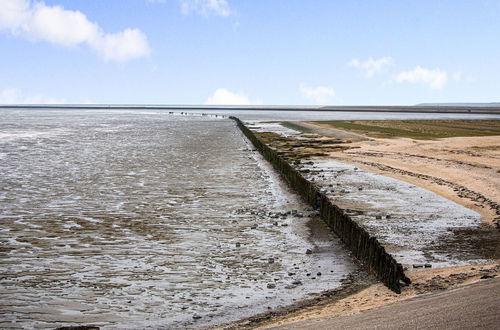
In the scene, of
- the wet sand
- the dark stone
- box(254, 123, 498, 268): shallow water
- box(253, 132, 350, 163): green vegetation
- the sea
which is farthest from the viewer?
box(253, 132, 350, 163): green vegetation

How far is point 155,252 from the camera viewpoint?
628 inches

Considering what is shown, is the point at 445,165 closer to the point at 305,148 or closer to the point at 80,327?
the point at 305,148

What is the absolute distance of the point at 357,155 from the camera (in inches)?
1651

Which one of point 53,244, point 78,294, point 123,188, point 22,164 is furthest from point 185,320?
point 22,164

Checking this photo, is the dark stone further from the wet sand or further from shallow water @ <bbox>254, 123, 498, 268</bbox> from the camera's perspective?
the wet sand

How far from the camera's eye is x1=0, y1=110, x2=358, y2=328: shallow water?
465 inches

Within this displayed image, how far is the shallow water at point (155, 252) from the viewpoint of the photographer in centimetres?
1181

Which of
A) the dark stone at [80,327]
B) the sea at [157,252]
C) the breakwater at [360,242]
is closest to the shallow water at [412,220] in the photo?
the breakwater at [360,242]

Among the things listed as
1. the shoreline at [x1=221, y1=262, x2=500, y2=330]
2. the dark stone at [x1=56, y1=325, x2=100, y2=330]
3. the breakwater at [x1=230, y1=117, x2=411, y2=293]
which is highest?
the breakwater at [x1=230, y1=117, x2=411, y2=293]

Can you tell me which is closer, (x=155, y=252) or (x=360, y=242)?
(x=360, y=242)

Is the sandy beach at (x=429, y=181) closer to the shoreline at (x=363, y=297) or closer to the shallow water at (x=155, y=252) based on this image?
the shoreline at (x=363, y=297)

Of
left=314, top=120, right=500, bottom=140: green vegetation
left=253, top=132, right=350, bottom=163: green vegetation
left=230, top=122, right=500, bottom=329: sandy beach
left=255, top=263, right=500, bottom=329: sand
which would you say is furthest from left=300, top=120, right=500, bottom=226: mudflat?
left=314, top=120, right=500, bottom=140: green vegetation

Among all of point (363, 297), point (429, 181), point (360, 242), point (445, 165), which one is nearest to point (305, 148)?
point (445, 165)

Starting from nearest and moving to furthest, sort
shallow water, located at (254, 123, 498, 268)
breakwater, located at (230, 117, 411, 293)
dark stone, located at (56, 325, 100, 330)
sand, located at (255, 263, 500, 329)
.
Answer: dark stone, located at (56, 325, 100, 330) → sand, located at (255, 263, 500, 329) → breakwater, located at (230, 117, 411, 293) → shallow water, located at (254, 123, 498, 268)
